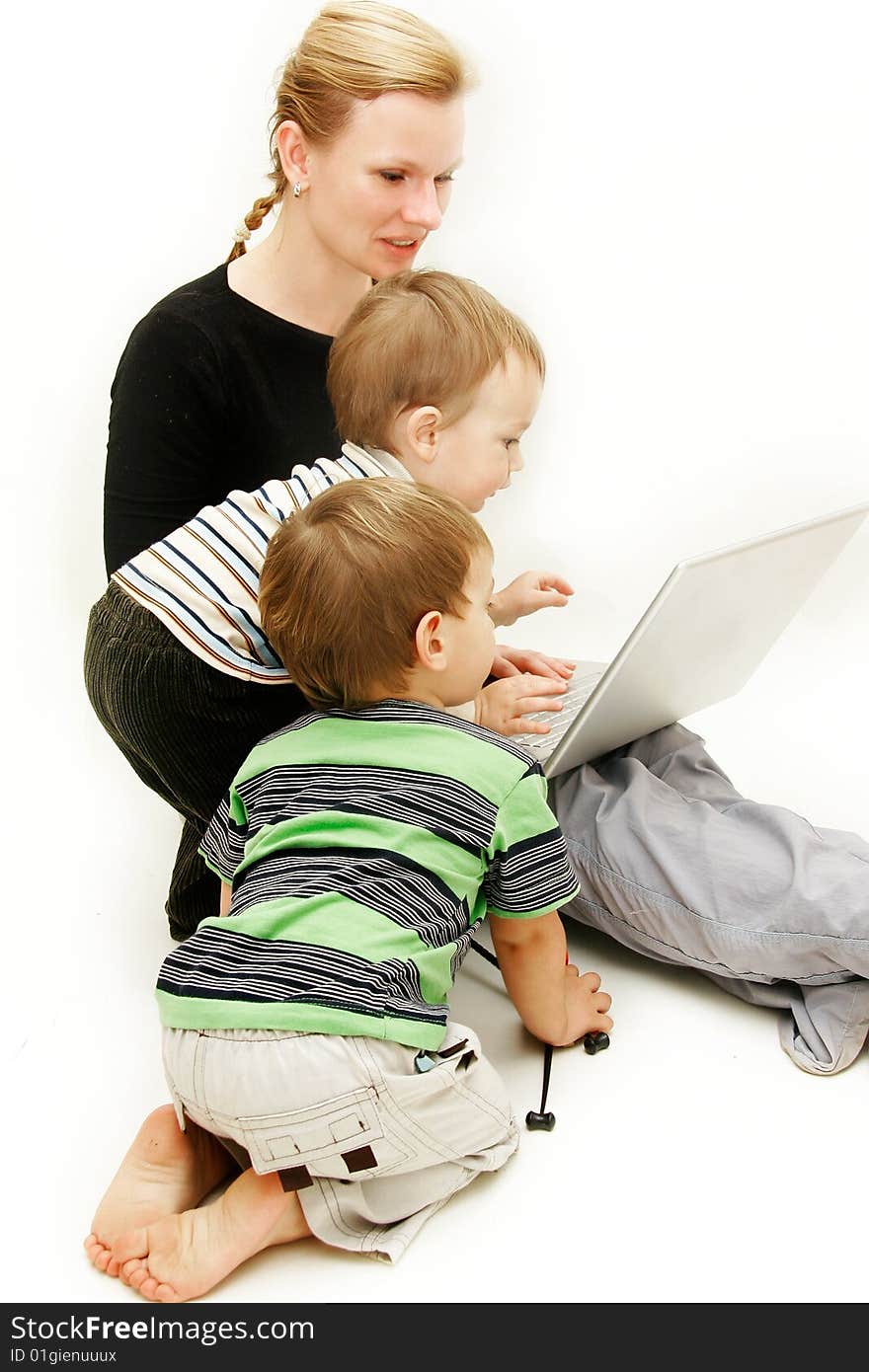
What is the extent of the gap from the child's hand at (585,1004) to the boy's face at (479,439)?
1.77 ft

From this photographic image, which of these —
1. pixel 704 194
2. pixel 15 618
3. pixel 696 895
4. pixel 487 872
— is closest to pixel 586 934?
pixel 696 895

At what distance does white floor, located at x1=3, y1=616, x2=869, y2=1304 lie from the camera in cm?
131

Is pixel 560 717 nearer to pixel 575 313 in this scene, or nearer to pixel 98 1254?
pixel 98 1254

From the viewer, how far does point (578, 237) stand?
101 inches

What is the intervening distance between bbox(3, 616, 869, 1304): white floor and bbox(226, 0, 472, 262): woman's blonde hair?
987 millimetres

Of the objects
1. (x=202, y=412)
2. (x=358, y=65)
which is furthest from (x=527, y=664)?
(x=358, y=65)

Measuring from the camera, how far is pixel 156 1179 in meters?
1.38

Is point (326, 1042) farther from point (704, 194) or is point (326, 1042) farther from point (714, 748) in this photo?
point (704, 194)

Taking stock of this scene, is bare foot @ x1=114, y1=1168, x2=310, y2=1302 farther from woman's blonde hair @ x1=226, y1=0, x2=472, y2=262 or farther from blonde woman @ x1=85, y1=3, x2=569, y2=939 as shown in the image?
woman's blonde hair @ x1=226, y1=0, x2=472, y2=262

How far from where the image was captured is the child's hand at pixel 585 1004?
1.60m

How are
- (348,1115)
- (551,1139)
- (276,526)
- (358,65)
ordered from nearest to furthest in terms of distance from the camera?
(348,1115) → (551,1139) → (276,526) → (358,65)

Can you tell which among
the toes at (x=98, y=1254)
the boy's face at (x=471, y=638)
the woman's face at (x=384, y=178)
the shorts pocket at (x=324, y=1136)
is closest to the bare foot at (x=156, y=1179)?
the toes at (x=98, y=1254)

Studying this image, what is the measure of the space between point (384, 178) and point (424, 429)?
1.23 feet

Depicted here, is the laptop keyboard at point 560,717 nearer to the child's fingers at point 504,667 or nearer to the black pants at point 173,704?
the child's fingers at point 504,667
